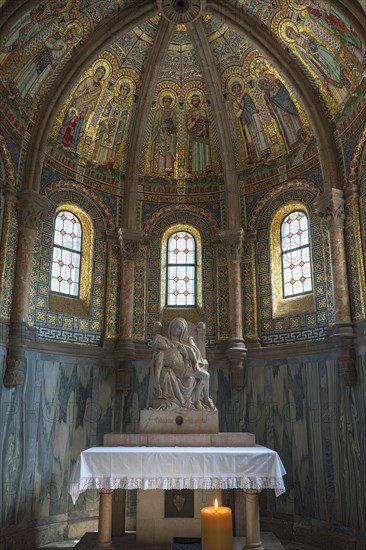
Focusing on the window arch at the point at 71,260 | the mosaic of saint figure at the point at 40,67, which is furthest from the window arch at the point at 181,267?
the mosaic of saint figure at the point at 40,67

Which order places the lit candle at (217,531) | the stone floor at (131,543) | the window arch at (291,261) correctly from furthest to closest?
1. the window arch at (291,261)
2. the stone floor at (131,543)
3. the lit candle at (217,531)

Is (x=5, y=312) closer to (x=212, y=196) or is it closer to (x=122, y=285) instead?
(x=122, y=285)

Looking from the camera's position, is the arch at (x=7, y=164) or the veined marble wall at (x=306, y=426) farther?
the arch at (x=7, y=164)

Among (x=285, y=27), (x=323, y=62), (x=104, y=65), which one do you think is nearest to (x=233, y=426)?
(x=323, y=62)

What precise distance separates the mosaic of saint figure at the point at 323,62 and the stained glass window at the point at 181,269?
605 cm

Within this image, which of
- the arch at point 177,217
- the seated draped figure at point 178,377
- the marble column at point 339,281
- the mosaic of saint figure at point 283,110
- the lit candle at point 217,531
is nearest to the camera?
the lit candle at point 217,531

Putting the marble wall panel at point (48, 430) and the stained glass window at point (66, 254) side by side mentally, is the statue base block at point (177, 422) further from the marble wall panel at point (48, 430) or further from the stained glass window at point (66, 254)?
the stained glass window at point (66, 254)

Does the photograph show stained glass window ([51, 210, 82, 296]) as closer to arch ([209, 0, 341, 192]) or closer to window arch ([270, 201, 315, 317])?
window arch ([270, 201, 315, 317])

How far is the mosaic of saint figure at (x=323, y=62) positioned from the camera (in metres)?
13.8

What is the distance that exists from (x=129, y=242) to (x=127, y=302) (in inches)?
72.7

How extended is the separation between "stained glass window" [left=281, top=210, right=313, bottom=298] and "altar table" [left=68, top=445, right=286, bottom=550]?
6.57 m

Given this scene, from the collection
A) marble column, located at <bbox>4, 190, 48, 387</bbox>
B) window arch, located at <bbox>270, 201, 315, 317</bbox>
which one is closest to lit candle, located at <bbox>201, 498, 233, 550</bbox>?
marble column, located at <bbox>4, 190, 48, 387</bbox>

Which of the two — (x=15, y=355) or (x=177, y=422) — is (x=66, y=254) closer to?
(x=15, y=355)

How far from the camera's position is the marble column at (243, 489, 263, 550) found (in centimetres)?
922
